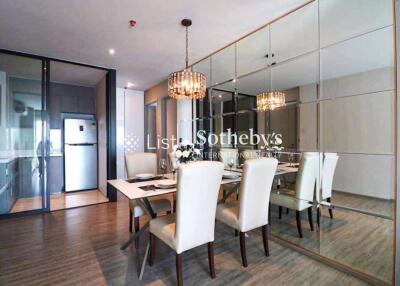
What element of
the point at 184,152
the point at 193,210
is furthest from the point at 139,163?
the point at 193,210

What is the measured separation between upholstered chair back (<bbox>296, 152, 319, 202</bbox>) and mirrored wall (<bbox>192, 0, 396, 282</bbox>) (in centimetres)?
1

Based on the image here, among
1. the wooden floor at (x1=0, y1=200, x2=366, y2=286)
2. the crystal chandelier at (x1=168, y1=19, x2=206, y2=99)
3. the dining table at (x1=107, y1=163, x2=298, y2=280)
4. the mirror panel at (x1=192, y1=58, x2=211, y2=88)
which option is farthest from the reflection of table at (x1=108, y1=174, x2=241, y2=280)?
the mirror panel at (x1=192, y1=58, x2=211, y2=88)

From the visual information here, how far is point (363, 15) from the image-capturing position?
196cm

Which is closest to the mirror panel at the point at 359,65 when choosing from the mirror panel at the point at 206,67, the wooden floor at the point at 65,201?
the mirror panel at the point at 206,67

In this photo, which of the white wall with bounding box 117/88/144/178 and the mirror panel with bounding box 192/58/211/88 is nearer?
the mirror panel with bounding box 192/58/211/88

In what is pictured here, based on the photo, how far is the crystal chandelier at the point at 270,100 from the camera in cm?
262

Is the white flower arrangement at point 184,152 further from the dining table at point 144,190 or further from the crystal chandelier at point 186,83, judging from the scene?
the crystal chandelier at point 186,83

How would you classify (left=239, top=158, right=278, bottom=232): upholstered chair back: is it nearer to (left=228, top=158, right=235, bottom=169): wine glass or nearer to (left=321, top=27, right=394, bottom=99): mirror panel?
(left=321, top=27, right=394, bottom=99): mirror panel

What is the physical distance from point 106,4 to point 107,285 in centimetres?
269

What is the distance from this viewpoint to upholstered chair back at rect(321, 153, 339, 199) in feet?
6.99

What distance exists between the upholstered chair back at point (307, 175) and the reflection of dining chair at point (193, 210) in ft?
3.76

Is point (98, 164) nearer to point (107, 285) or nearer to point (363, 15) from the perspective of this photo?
point (107, 285)

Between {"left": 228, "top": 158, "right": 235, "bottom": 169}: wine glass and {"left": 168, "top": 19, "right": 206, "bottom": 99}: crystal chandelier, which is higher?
{"left": 168, "top": 19, "right": 206, "bottom": 99}: crystal chandelier

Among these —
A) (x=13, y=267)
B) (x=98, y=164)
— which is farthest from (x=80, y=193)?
(x=13, y=267)
